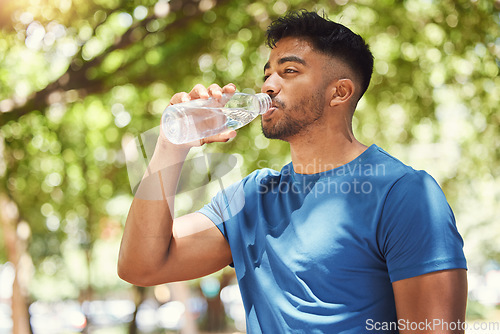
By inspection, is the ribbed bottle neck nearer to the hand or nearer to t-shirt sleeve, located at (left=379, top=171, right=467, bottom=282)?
the hand

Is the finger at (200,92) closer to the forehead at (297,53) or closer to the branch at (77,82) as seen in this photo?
the forehead at (297,53)

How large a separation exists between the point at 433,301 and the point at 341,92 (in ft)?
2.61

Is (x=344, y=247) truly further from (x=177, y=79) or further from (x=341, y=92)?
(x=177, y=79)

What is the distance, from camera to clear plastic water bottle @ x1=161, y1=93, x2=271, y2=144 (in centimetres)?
160

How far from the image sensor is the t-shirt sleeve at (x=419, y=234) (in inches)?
50.9

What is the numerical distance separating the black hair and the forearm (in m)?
0.58

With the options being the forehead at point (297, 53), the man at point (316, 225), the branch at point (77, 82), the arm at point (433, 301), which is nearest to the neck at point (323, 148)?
the man at point (316, 225)

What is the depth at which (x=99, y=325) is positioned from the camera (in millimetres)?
22891

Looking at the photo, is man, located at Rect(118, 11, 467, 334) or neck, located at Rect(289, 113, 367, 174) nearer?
man, located at Rect(118, 11, 467, 334)

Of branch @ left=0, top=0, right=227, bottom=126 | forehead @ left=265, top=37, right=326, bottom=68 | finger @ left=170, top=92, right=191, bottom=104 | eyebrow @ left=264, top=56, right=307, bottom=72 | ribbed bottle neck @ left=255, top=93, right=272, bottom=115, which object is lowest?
ribbed bottle neck @ left=255, top=93, right=272, bottom=115

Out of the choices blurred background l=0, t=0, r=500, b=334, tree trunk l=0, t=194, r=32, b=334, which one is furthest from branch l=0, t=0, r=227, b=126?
tree trunk l=0, t=194, r=32, b=334

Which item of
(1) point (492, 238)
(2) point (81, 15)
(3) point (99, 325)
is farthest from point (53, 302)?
(2) point (81, 15)

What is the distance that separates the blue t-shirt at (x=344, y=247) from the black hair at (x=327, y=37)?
417 millimetres

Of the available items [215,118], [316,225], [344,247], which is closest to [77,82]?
[215,118]
